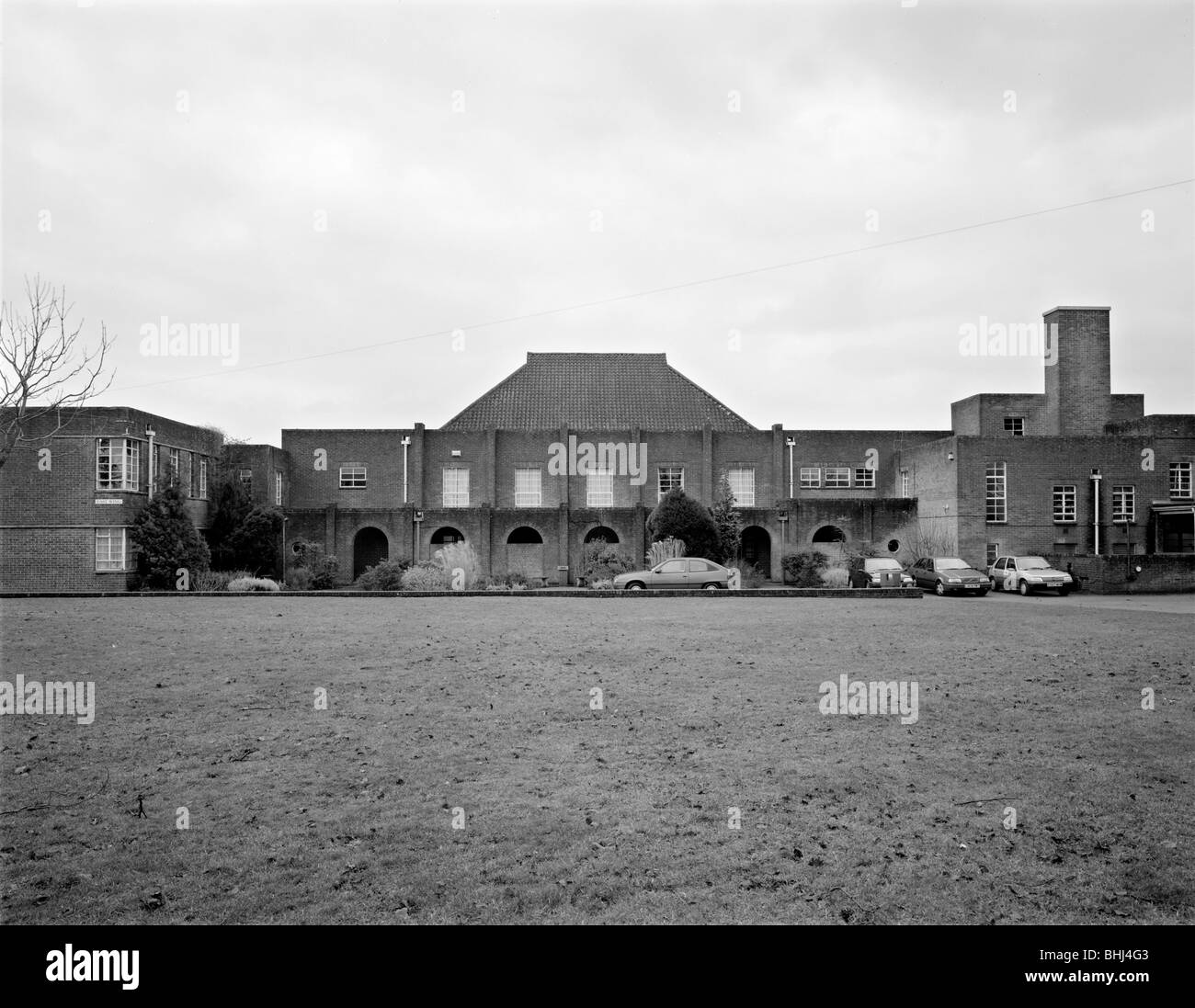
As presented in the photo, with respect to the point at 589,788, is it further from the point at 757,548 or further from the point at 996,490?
the point at 757,548

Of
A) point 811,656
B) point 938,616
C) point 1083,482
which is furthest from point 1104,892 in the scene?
point 1083,482

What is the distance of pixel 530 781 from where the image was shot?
21.5 ft

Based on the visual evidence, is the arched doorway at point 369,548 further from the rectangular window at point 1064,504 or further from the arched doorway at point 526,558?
the rectangular window at point 1064,504

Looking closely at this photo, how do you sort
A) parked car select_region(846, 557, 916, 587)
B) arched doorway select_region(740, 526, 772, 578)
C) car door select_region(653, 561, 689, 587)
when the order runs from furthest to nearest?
arched doorway select_region(740, 526, 772, 578) < parked car select_region(846, 557, 916, 587) < car door select_region(653, 561, 689, 587)

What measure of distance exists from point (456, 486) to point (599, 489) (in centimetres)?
758

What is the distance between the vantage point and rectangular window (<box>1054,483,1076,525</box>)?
37031mm

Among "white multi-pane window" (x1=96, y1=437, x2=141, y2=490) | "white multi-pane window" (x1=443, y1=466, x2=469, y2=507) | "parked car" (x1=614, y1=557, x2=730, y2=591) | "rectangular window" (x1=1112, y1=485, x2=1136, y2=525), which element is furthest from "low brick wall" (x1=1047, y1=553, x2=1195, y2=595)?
"white multi-pane window" (x1=96, y1=437, x2=141, y2=490)

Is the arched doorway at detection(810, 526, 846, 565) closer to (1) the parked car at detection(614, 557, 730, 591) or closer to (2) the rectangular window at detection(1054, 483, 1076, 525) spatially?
(2) the rectangular window at detection(1054, 483, 1076, 525)

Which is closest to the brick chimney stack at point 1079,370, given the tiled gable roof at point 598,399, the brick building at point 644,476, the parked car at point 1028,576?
the brick building at point 644,476

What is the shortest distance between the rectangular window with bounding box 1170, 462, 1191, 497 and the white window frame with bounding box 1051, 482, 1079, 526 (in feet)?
16.5

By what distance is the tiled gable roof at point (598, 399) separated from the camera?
46.6 m

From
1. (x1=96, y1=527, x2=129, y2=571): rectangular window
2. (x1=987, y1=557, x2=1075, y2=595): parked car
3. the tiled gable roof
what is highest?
the tiled gable roof

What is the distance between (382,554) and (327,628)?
26.5m

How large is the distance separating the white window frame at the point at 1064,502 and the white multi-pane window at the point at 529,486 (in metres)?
24.3
